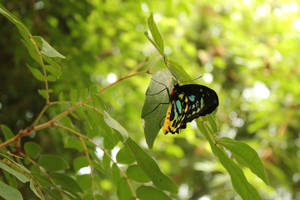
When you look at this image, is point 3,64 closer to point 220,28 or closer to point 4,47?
point 4,47

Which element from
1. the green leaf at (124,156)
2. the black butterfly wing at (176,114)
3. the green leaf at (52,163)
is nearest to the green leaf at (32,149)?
the green leaf at (52,163)

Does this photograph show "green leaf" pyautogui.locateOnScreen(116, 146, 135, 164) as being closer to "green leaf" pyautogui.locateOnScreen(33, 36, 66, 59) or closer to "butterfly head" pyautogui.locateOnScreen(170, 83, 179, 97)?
"butterfly head" pyautogui.locateOnScreen(170, 83, 179, 97)

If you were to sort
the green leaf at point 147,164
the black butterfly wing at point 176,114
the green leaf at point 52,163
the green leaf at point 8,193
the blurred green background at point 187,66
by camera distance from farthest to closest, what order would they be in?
the blurred green background at point 187,66
the green leaf at point 52,163
the black butterfly wing at point 176,114
the green leaf at point 147,164
the green leaf at point 8,193

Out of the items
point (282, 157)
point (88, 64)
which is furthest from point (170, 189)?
point (282, 157)

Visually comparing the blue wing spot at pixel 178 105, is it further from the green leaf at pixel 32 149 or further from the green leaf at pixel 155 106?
the green leaf at pixel 32 149

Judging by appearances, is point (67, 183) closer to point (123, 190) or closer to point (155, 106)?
point (123, 190)
